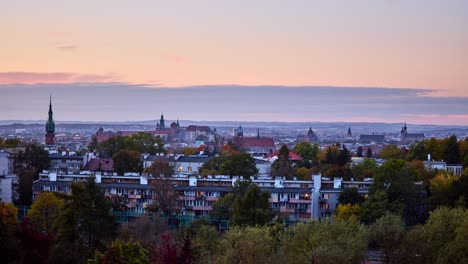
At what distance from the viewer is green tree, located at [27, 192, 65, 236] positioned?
4478 cm

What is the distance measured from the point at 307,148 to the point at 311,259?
72321 mm

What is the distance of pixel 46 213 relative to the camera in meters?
46.7

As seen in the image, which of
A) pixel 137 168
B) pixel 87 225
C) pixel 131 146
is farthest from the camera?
pixel 131 146

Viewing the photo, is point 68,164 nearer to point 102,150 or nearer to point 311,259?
point 102,150

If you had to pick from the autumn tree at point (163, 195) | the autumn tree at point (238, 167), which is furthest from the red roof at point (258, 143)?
the autumn tree at point (163, 195)

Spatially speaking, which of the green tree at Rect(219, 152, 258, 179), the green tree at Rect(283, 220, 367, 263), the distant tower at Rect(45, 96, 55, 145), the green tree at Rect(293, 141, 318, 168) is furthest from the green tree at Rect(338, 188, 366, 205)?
the distant tower at Rect(45, 96, 55, 145)

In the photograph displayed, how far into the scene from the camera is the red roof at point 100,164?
81.4 metres

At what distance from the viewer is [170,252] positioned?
30.2 m

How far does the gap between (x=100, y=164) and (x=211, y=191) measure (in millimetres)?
26056

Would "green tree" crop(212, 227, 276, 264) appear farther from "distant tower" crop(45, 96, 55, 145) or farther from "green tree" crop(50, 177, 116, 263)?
"distant tower" crop(45, 96, 55, 145)

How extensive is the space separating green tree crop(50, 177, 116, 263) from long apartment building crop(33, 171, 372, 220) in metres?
14.2

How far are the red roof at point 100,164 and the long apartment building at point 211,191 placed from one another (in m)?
16.6

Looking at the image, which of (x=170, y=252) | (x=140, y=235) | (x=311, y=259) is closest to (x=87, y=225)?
(x=140, y=235)

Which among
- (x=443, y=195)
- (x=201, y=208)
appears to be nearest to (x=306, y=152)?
(x=201, y=208)
